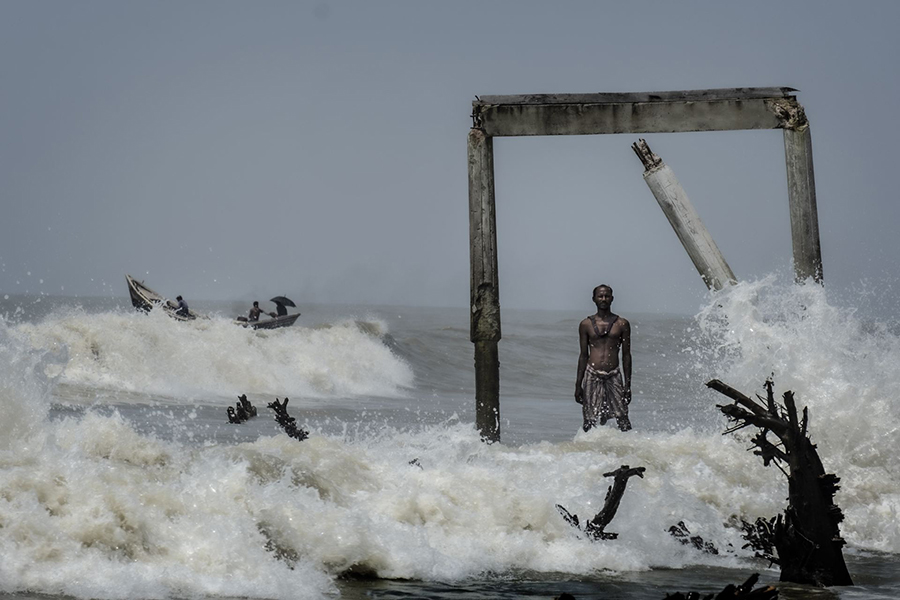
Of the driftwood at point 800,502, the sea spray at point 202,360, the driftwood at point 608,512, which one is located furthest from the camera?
the sea spray at point 202,360

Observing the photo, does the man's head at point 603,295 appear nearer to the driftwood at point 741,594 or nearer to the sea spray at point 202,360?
the driftwood at point 741,594

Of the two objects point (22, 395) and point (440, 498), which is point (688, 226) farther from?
point (22, 395)

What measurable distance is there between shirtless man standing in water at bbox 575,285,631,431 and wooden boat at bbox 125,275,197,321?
69.2 ft

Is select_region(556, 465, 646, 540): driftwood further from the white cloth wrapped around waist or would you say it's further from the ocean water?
the white cloth wrapped around waist

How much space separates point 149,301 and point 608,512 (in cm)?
2819

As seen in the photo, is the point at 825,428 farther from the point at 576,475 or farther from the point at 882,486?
the point at 576,475

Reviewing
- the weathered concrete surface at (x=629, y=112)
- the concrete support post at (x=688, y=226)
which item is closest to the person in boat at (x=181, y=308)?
the weathered concrete surface at (x=629, y=112)

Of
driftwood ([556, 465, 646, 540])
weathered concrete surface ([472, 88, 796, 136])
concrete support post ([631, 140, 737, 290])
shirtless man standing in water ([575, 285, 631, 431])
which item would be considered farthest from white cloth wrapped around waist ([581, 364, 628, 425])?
driftwood ([556, 465, 646, 540])

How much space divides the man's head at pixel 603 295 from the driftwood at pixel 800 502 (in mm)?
4604

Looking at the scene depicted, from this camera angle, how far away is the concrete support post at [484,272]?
9492 mm

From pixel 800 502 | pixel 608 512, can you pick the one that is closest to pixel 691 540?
pixel 608 512

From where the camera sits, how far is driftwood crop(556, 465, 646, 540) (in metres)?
6.32

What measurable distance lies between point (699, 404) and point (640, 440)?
Answer: 12.6 metres

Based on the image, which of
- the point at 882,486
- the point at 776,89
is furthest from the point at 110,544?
the point at 776,89
